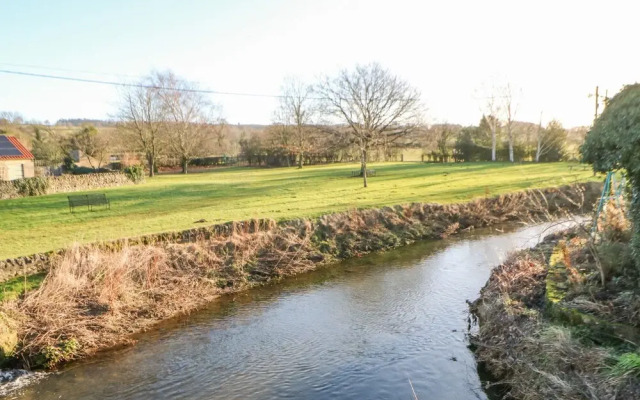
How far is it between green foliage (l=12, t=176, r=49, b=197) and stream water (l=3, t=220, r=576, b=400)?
81.0 ft

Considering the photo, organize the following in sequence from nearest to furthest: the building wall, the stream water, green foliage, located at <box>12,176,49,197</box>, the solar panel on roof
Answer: the stream water < green foliage, located at <box>12,176,49,197</box> < the building wall < the solar panel on roof

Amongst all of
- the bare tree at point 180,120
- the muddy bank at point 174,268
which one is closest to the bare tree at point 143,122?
the bare tree at point 180,120

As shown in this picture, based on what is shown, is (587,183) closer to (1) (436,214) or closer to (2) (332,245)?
(1) (436,214)

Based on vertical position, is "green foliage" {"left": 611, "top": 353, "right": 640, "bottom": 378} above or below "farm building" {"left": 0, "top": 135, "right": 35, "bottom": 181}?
below

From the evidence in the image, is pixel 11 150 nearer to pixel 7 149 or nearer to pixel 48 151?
pixel 7 149

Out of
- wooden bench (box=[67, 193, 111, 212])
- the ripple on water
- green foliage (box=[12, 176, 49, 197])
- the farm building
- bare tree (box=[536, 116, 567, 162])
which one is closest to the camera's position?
the ripple on water

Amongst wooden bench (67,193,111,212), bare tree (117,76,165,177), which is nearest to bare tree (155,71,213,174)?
bare tree (117,76,165,177)

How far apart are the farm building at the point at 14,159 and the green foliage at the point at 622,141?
44.1m

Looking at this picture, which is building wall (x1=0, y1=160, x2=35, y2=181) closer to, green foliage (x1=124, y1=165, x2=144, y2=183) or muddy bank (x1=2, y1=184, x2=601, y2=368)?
green foliage (x1=124, y1=165, x2=144, y2=183)

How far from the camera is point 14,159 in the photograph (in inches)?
1555

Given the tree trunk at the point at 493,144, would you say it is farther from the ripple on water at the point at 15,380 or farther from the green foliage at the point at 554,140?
the ripple on water at the point at 15,380

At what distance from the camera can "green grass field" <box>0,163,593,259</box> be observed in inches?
698

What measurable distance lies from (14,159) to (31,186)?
38.6 feet

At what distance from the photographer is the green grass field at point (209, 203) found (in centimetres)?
1772
